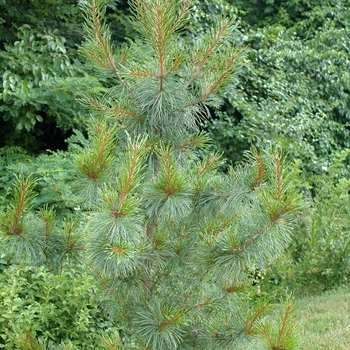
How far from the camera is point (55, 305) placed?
4234 mm

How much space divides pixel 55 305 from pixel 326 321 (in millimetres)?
2461

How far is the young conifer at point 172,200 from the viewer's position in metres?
2.21

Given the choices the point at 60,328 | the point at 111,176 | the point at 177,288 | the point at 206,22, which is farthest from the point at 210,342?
the point at 206,22

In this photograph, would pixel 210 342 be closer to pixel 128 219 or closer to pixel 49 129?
pixel 128 219

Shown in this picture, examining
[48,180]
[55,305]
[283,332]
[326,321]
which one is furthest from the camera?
[48,180]

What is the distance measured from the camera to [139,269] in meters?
2.45

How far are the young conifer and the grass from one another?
1.95 meters

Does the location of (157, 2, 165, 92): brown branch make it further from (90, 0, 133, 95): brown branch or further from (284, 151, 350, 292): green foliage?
(284, 151, 350, 292): green foliage

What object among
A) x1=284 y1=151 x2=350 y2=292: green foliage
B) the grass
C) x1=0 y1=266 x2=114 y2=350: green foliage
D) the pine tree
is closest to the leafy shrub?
x1=284 y1=151 x2=350 y2=292: green foliage

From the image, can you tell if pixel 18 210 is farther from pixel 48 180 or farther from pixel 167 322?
pixel 48 180

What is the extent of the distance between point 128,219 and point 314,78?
9070 millimetres

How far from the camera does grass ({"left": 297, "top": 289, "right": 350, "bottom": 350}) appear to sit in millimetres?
4695

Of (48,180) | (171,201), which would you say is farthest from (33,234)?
(48,180)

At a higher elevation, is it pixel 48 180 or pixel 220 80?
pixel 220 80
